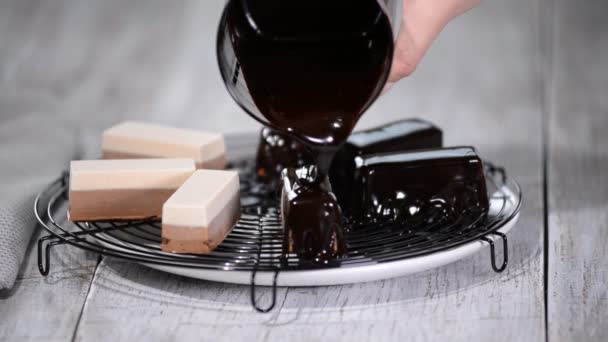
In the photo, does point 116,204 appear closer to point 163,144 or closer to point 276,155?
point 163,144

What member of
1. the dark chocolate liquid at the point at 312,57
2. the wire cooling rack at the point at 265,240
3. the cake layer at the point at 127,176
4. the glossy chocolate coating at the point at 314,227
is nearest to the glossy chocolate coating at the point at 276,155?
the wire cooling rack at the point at 265,240

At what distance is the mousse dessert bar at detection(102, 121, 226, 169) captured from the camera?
258 centimetres

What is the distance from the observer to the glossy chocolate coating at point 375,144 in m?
2.34

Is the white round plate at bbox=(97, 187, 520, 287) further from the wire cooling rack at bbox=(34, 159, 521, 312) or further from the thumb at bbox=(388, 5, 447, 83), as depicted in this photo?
the thumb at bbox=(388, 5, 447, 83)

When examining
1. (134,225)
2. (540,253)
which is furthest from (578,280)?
(134,225)

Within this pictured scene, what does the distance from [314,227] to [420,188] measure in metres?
0.41

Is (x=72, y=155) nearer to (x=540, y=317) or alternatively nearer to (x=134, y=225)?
(x=134, y=225)

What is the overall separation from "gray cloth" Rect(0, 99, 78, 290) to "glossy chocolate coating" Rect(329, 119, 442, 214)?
0.85m

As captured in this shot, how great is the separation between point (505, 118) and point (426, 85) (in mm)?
406

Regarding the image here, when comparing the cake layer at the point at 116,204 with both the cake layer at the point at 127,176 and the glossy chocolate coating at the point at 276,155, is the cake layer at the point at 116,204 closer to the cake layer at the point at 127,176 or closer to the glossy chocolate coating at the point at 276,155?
the cake layer at the point at 127,176

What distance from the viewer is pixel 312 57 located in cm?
212

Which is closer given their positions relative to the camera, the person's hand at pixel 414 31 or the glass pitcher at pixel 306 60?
the glass pitcher at pixel 306 60

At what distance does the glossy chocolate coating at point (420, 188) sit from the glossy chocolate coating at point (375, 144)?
7 cm

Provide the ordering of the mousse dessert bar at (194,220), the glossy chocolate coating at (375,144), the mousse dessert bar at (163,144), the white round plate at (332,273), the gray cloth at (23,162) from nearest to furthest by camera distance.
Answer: the white round plate at (332,273)
the mousse dessert bar at (194,220)
the gray cloth at (23,162)
the glossy chocolate coating at (375,144)
the mousse dessert bar at (163,144)
